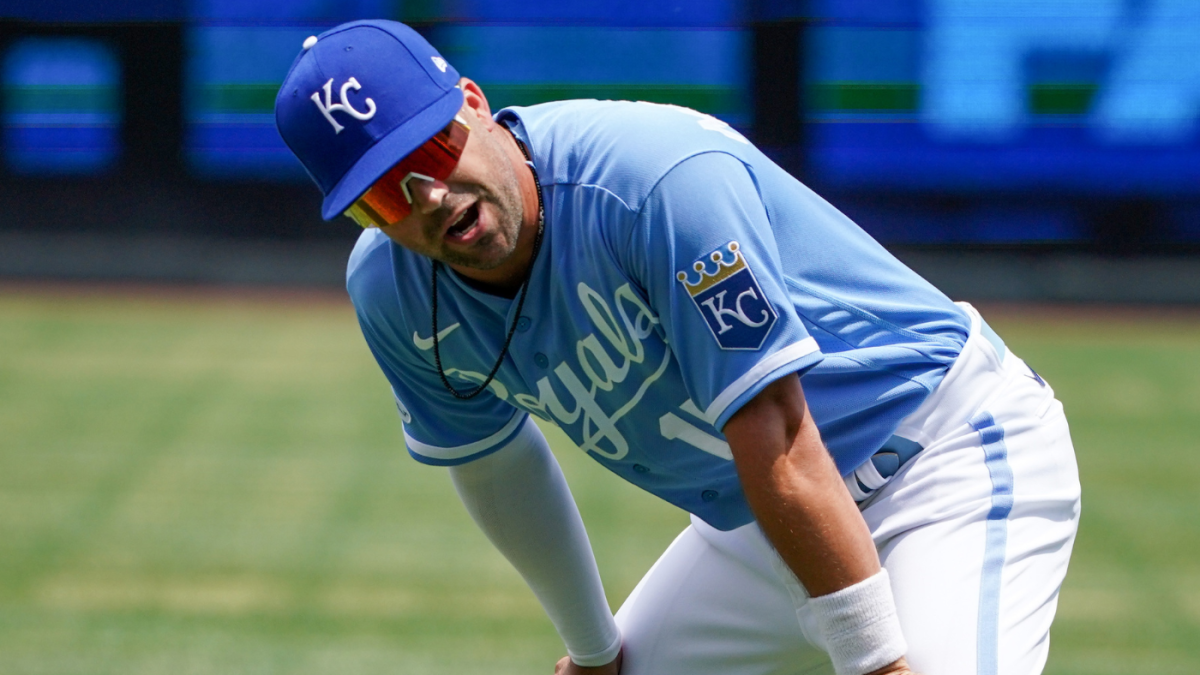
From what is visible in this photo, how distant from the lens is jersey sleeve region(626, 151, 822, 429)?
206 centimetres

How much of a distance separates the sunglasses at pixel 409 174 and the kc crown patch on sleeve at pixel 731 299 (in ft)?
1.42

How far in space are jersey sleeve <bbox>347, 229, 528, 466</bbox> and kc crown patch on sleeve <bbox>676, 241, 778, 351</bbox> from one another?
0.67 metres

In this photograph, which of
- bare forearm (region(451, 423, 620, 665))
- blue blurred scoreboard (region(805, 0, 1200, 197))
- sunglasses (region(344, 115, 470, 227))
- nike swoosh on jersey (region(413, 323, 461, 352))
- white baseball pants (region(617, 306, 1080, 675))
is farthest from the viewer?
blue blurred scoreboard (region(805, 0, 1200, 197))

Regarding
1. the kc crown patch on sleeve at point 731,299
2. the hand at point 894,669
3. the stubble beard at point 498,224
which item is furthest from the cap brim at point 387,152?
the hand at point 894,669

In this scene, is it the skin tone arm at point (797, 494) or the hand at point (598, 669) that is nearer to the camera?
the skin tone arm at point (797, 494)

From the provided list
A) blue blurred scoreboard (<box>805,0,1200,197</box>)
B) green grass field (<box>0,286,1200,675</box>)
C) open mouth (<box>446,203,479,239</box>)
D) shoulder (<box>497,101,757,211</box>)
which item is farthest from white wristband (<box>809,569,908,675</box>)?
blue blurred scoreboard (<box>805,0,1200,197</box>)

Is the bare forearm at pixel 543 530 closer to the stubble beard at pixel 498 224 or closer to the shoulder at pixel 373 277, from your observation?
the shoulder at pixel 373 277

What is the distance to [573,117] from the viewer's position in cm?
240

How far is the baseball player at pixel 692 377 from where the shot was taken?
82.3 inches

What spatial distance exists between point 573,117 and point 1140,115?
7.49 m

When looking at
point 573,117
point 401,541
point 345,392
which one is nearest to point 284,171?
point 345,392

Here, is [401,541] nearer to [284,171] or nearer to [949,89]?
[284,171]

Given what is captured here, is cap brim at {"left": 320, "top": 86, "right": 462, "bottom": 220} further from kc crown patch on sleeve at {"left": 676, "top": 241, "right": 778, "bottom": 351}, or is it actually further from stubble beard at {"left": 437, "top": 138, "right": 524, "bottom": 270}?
kc crown patch on sleeve at {"left": 676, "top": 241, "right": 778, "bottom": 351}

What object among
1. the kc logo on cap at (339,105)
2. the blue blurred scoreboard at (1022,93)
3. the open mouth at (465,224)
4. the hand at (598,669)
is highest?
the kc logo on cap at (339,105)
